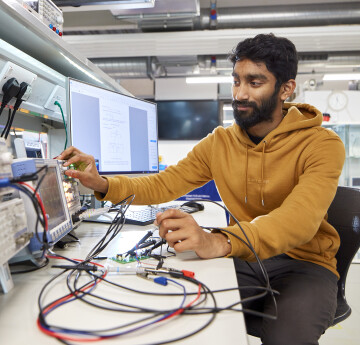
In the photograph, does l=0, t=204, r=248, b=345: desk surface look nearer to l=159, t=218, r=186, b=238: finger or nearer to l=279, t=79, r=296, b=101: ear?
l=159, t=218, r=186, b=238: finger

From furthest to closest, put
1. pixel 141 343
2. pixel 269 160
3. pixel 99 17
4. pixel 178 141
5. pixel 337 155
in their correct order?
pixel 178 141 → pixel 99 17 → pixel 269 160 → pixel 337 155 → pixel 141 343

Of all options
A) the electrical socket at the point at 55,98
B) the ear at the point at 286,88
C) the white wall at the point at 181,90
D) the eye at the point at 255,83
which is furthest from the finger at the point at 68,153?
the white wall at the point at 181,90

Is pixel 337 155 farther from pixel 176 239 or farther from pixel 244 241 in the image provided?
pixel 176 239

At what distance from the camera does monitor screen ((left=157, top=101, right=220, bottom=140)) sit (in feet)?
19.1

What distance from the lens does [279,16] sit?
375 centimetres

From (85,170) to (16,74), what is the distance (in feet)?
1.39

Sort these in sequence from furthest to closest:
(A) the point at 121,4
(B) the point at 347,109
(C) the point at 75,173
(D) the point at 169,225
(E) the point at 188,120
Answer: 1. (E) the point at 188,120
2. (B) the point at 347,109
3. (A) the point at 121,4
4. (C) the point at 75,173
5. (D) the point at 169,225

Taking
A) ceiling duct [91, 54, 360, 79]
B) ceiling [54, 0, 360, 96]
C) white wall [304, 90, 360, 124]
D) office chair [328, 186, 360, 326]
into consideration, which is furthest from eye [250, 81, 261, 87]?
ceiling duct [91, 54, 360, 79]

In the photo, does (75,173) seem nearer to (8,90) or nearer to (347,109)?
(8,90)

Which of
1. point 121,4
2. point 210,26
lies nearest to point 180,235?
point 121,4

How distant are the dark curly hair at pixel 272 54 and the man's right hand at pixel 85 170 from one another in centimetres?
69

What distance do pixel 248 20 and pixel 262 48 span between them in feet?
10.2

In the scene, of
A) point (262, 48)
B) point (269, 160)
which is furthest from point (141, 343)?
point (262, 48)

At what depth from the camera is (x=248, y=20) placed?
384cm
